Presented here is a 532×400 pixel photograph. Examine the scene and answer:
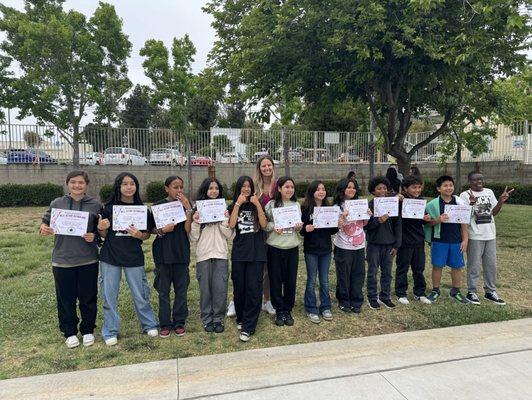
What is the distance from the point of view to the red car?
61.9 ft

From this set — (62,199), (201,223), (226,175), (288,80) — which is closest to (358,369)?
(201,223)

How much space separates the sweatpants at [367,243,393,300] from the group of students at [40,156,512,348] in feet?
0.04

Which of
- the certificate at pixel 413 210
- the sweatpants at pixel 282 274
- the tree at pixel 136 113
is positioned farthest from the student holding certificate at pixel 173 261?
the tree at pixel 136 113

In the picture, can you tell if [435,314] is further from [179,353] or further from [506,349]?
[179,353]

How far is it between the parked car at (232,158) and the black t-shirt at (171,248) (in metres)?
15.1

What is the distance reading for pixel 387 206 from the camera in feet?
16.3

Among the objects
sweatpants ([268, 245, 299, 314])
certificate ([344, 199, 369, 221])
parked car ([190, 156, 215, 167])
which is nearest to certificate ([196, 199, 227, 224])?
sweatpants ([268, 245, 299, 314])

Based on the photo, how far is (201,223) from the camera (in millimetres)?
4332

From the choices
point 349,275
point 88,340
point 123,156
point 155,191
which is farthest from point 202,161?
point 88,340

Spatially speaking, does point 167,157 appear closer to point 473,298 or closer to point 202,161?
point 202,161

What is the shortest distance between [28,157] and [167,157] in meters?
5.59

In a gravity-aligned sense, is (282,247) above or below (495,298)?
above

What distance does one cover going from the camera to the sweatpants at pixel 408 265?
5219mm

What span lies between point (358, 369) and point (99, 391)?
6.88ft
